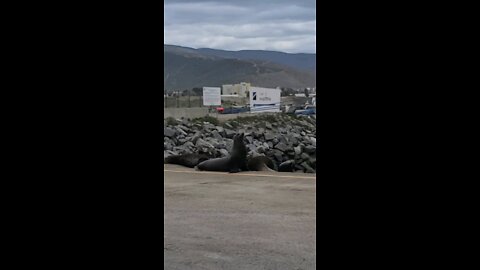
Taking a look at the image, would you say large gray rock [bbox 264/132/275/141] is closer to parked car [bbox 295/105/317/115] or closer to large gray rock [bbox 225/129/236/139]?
large gray rock [bbox 225/129/236/139]

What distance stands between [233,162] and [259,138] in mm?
2793

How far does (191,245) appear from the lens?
456cm

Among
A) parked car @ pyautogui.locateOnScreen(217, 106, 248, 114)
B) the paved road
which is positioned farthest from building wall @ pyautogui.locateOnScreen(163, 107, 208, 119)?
the paved road

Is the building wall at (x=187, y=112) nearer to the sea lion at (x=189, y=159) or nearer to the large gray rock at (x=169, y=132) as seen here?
the large gray rock at (x=169, y=132)

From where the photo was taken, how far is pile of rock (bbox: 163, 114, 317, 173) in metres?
10.7

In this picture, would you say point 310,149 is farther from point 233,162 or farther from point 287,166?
point 233,162

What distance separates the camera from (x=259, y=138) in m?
12.6

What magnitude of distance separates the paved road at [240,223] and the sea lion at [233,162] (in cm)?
96

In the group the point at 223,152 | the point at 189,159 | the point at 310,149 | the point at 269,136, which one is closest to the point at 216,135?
the point at 269,136

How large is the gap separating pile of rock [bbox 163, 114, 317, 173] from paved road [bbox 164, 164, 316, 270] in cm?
173

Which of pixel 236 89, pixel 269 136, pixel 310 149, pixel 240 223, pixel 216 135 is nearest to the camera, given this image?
pixel 240 223
